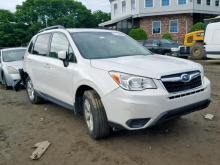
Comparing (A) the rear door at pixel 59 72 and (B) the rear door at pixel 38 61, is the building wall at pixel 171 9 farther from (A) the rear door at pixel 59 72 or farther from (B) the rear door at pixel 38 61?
(A) the rear door at pixel 59 72

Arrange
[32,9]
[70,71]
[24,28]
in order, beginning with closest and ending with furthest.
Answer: [70,71] → [24,28] → [32,9]

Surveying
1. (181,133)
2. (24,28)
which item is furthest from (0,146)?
(24,28)

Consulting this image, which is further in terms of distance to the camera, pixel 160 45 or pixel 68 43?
pixel 160 45

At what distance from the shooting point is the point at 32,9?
4431 cm

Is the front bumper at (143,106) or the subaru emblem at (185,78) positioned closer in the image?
the front bumper at (143,106)

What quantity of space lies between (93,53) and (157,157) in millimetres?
1929

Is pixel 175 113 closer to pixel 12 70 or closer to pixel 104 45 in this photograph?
pixel 104 45

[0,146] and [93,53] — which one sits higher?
[93,53]

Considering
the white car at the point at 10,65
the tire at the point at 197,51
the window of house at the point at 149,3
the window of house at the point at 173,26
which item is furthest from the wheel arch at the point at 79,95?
the window of house at the point at 149,3

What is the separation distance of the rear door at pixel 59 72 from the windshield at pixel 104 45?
234mm

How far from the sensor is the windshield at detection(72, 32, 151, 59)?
4047mm

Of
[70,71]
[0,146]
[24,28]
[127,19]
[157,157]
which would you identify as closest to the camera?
[157,157]

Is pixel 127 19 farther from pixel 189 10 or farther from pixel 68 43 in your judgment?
pixel 68 43

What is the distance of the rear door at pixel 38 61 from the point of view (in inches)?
199
